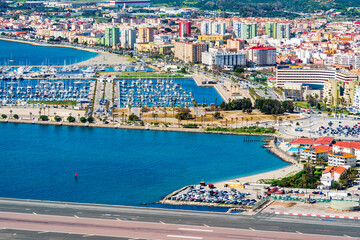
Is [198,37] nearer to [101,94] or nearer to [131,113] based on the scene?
[101,94]

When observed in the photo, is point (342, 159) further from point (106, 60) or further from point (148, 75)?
point (106, 60)

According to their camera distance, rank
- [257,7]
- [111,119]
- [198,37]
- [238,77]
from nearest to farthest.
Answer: [111,119] < [238,77] < [198,37] < [257,7]

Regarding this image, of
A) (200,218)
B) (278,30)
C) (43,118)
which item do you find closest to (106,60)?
(278,30)

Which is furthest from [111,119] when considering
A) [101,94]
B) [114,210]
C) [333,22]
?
[333,22]

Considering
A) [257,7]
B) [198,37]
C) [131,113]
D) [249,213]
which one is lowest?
[249,213]

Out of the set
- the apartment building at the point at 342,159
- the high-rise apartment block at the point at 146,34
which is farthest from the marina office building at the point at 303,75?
the high-rise apartment block at the point at 146,34

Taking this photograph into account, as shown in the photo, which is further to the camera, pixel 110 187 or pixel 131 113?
pixel 131 113
